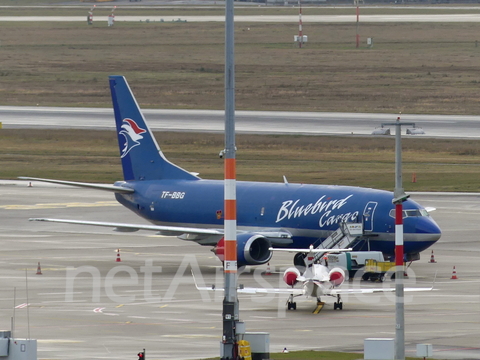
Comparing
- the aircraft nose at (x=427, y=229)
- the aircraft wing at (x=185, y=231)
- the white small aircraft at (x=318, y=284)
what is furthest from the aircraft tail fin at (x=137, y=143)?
the white small aircraft at (x=318, y=284)

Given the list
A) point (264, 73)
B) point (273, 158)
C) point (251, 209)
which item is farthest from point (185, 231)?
point (264, 73)

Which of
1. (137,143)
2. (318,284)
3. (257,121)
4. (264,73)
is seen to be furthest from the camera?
(264,73)

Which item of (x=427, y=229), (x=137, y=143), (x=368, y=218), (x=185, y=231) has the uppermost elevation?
(x=137, y=143)

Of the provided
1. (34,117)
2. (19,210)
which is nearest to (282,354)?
(19,210)

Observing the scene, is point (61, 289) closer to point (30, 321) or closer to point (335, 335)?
point (30, 321)

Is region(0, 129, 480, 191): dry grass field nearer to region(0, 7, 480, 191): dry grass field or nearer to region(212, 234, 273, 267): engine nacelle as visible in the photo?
region(0, 7, 480, 191): dry grass field

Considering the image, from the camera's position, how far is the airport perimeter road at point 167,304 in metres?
33.8

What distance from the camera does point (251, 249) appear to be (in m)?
49.0

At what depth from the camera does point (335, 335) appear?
1390 inches

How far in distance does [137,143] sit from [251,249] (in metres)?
12.5

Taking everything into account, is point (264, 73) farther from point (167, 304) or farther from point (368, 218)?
point (167, 304)

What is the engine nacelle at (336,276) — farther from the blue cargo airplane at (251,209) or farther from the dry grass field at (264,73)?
the dry grass field at (264,73)

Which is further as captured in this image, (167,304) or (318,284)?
(167,304)

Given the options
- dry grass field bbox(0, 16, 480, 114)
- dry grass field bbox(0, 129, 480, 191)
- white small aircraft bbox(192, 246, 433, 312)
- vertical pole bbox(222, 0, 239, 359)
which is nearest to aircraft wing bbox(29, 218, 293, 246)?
white small aircraft bbox(192, 246, 433, 312)
